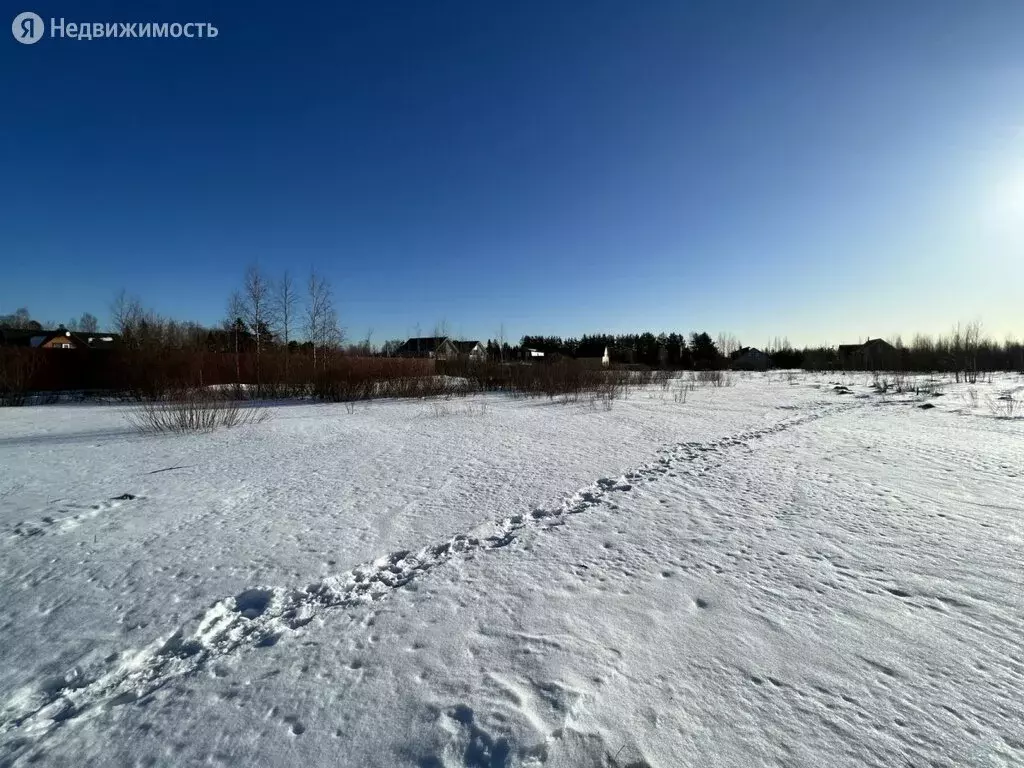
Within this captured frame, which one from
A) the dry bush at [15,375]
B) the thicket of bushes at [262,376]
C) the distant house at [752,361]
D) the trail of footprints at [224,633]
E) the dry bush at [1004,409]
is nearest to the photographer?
the trail of footprints at [224,633]

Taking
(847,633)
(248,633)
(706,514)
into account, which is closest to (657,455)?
(706,514)

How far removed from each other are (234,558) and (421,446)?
4.27 metres

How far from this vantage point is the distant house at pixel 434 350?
23.3 m

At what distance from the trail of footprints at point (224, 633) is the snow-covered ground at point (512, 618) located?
0.01m

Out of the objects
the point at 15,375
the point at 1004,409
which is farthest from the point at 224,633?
the point at 15,375

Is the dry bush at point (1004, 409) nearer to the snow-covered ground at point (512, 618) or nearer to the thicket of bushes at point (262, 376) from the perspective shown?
the snow-covered ground at point (512, 618)

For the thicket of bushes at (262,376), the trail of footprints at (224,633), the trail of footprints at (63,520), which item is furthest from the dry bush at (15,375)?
the trail of footprints at (224,633)

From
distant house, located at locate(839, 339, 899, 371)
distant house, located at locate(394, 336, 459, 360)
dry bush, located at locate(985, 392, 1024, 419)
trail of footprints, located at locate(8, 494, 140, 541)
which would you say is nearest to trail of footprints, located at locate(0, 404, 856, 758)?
trail of footprints, located at locate(8, 494, 140, 541)

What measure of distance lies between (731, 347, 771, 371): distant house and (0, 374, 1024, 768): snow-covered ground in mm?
67195

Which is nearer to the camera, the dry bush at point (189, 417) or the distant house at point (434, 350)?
the dry bush at point (189, 417)

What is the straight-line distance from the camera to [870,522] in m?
3.73

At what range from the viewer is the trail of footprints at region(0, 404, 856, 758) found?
5.77 feet

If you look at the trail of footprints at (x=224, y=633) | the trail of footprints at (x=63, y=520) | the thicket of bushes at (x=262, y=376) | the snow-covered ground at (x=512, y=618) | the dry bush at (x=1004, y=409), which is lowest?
the trail of footprints at (x=224, y=633)

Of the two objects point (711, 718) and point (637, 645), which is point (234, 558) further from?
point (711, 718)
